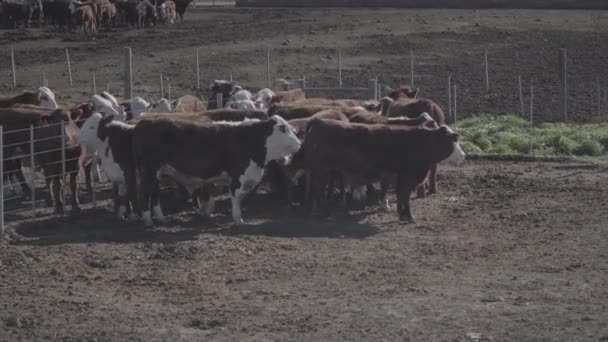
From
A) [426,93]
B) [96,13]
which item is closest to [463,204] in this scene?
[426,93]

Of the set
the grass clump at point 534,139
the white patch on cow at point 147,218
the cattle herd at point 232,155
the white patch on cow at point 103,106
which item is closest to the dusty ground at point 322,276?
the white patch on cow at point 147,218

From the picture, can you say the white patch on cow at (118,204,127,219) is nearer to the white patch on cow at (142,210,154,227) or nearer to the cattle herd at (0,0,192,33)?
the white patch on cow at (142,210,154,227)

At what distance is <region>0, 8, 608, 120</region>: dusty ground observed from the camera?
101 ft

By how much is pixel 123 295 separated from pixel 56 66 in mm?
23054

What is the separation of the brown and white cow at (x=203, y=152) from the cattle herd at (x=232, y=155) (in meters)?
0.01

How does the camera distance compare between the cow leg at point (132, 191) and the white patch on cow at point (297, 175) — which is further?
the white patch on cow at point (297, 175)

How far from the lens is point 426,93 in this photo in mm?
29844

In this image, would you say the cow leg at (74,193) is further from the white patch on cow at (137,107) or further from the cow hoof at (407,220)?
the cow hoof at (407,220)

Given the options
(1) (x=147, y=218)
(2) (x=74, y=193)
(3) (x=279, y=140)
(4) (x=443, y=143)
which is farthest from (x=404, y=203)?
(2) (x=74, y=193)

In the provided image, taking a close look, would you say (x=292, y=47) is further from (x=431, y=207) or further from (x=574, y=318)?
(x=574, y=318)

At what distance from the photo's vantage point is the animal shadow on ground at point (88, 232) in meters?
14.9

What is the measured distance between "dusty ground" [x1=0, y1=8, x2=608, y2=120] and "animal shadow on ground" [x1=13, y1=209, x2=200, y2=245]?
1280 centimetres

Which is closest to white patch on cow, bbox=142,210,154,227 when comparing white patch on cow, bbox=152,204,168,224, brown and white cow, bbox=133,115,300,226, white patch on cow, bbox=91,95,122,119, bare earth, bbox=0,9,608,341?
brown and white cow, bbox=133,115,300,226

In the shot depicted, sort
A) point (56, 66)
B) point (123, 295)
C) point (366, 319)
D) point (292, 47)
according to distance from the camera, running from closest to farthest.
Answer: point (366, 319) → point (123, 295) → point (56, 66) → point (292, 47)
